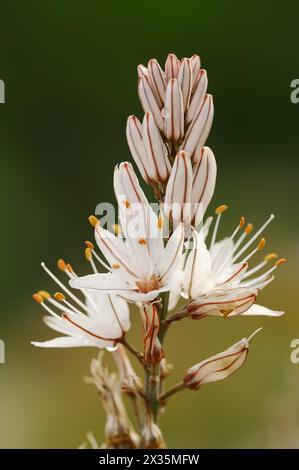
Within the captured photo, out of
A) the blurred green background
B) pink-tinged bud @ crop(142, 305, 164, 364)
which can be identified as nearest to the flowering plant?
pink-tinged bud @ crop(142, 305, 164, 364)

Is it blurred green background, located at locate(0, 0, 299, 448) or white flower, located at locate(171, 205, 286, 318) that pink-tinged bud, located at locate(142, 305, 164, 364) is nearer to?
white flower, located at locate(171, 205, 286, 318)

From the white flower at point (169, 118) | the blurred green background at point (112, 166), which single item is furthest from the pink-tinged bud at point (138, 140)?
the blurred green background at point (112, 166)

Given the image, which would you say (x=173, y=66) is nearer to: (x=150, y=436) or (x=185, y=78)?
(x=185, y=78)

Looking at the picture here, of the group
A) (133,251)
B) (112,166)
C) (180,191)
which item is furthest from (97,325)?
(112,166)

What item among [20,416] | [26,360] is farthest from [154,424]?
[26,360]

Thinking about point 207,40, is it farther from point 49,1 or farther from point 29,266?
point 29,266
